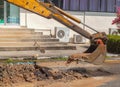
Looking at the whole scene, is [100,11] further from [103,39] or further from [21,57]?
[103,39]

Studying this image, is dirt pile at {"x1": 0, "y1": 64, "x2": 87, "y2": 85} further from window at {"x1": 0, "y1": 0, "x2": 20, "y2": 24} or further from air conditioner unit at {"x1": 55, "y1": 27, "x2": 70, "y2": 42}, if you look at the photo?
air conditioner unit at {"x1": 55, "y1": 27, "x2": 70, "y2": 42}

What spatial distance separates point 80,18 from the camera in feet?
74.4

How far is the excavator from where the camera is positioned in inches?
436

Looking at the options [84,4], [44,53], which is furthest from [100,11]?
[44,53]

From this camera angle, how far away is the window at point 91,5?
22.4 meters

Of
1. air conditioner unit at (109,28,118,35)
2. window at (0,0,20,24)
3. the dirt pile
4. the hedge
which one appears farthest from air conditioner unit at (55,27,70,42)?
the dirt pile

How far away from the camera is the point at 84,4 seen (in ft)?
75.0

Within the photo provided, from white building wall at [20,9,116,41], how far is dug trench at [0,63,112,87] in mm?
8059

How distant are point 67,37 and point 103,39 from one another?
31.6ft

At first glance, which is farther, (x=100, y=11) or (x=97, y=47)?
Answer: (x=100, y=11)

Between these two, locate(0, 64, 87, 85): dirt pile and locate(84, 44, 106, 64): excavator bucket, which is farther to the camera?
locate(84, 44, 106, 64): excavator bucket

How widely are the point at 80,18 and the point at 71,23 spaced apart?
11.2m

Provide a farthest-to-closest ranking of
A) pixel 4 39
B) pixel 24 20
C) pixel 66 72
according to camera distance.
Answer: pixel 24 20 → pixel 4 39 → pixel 66 72

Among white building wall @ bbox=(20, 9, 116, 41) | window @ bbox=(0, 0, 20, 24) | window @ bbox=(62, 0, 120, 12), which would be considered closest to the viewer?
window @ bbox=(0, 0, 20, 24)
